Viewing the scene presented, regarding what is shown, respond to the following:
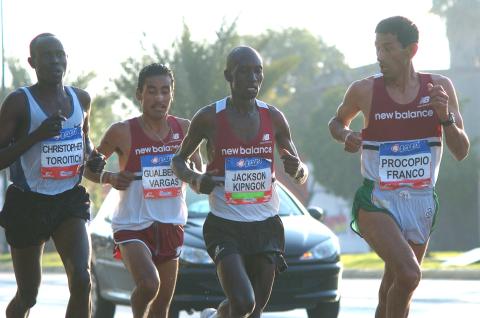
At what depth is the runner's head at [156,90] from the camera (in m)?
9.60

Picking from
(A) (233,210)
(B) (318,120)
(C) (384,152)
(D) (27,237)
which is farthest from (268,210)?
(B) (318,120)

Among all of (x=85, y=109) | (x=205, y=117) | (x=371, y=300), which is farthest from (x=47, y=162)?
(x=371, y=300)

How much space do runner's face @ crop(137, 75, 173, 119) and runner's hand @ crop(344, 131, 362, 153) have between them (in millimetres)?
1801

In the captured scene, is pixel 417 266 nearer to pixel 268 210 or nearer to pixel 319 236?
pixel 268 210

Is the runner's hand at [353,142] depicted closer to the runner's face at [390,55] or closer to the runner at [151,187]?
the runner's face at [390,55]

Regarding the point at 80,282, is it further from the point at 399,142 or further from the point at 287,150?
the point at 399,142

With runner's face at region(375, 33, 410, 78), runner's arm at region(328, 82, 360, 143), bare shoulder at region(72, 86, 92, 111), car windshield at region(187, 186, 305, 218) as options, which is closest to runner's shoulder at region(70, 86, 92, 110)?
bare shoulder at region(72, 86, 92, 111)

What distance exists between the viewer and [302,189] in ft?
235

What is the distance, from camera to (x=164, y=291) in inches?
369

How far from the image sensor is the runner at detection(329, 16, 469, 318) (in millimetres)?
8328

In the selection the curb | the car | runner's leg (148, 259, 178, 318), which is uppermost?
runner's leg (148, 259, 178, 318)

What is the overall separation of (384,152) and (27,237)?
233cm

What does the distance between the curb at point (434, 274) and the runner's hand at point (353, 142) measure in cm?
1387

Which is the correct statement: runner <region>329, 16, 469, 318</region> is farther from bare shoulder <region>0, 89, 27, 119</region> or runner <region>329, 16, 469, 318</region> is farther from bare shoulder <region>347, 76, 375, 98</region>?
bare shoulder <region>0, 89, 27, 119</region>
